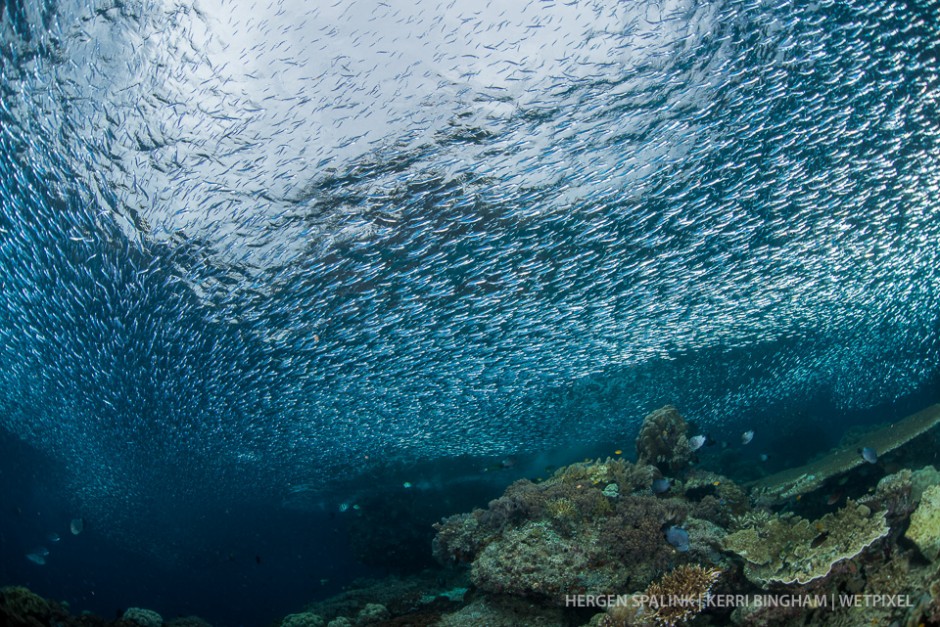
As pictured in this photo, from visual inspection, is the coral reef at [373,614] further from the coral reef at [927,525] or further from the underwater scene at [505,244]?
the coral reef at [927,525]

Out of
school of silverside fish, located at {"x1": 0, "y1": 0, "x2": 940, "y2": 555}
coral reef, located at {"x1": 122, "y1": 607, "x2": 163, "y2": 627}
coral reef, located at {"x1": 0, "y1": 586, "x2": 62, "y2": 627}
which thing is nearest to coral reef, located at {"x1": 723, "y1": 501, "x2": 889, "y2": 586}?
school of silverside fish, located at {"x1": 0, "y1": 0, "x2": 940, "y2": 555}

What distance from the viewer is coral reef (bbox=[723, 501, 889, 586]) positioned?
243 inches

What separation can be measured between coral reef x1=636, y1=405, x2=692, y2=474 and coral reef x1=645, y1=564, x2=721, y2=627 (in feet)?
23.3

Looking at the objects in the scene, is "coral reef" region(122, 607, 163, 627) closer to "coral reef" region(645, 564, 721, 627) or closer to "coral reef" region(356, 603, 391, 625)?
"coral reef" region(356, 603, 391, 625)

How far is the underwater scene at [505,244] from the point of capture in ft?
24.6

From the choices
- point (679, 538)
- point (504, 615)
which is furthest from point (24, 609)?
point (679, 538)

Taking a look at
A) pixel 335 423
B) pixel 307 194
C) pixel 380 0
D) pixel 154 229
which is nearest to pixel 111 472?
pixel 335 423

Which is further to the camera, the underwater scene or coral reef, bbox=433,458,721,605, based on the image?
the underwater scene

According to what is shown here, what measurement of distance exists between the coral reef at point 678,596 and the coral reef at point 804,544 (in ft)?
3.15

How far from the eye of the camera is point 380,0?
7836mm

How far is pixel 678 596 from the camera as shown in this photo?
5992mm

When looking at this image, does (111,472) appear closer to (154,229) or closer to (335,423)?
(335,423)

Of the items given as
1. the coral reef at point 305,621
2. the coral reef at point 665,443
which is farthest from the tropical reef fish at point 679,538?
the coral reef at point 305,621

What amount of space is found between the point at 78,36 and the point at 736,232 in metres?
16.6
